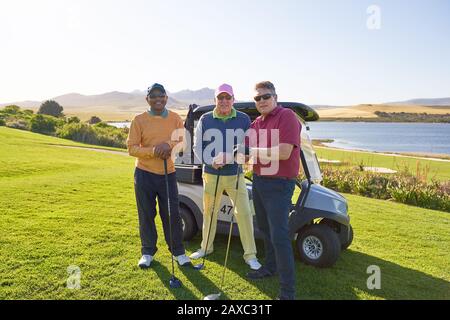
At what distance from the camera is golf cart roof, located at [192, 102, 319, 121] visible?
473 cm

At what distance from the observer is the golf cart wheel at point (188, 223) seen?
17.7 ft

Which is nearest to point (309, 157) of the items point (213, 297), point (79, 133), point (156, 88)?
point (156, 88)

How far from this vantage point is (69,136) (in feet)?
98.9

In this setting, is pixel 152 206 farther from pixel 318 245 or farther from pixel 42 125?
pixel 42 125

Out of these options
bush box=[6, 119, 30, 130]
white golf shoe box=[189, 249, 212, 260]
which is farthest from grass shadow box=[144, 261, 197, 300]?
bush box=[6, 119, 30, 130]

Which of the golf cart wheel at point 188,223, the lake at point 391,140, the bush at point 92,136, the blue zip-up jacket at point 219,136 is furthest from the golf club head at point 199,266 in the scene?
the bush at point 92,136

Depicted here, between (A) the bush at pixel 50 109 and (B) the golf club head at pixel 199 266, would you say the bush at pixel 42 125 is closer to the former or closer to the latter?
(A) the bush at pixel 50 109

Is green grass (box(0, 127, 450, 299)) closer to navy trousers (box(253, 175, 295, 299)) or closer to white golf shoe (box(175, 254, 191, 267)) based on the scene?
white golf shoe (box(175, 254, 191, 267))

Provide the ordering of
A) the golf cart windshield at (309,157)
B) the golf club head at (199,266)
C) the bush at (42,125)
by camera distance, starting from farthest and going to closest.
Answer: the bush at (42,125)
the golf cart windshield at (309,157)
the golf club head at (199,266)

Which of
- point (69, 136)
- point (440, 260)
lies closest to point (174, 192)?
point (440, 260)

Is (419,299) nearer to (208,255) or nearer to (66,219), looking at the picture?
(208,255)

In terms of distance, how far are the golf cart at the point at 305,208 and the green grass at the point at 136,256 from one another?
237 millimetres

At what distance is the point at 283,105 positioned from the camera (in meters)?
4.73
